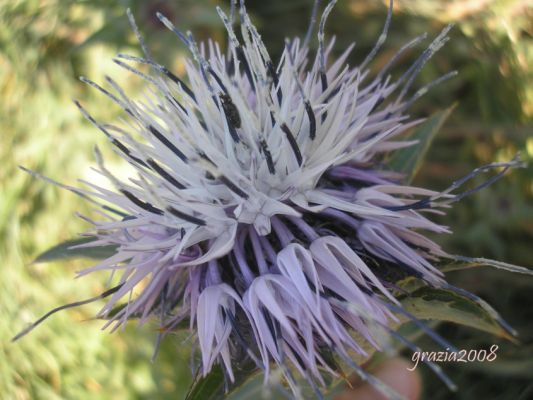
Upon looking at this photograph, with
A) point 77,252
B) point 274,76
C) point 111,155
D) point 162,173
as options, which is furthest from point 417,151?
point 111,155

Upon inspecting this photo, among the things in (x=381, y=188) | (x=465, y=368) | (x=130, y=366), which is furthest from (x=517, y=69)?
(x=130, y=366)

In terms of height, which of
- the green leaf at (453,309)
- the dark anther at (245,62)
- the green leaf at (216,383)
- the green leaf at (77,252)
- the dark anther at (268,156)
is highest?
the dark anther at (245,62)

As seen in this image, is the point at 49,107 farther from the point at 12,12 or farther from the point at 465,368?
the point at 465,368

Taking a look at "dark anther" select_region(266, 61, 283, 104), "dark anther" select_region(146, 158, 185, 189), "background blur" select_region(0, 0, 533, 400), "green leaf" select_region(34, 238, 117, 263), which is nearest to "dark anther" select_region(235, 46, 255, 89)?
"dark anther" select_region(266, 61, 283, 104)

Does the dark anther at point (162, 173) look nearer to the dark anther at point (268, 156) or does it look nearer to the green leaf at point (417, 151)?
the dark anther at point (268, 156)

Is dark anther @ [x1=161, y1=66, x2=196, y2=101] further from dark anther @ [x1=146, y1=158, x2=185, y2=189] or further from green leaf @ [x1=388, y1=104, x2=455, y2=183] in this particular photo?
green leaf @ [x1=388, y1=104, x2=455, y2=183]

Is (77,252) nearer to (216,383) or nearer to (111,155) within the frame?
(216,383)

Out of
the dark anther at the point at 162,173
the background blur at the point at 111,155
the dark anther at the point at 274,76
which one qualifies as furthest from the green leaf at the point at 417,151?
the background blur at the point at 111,155
